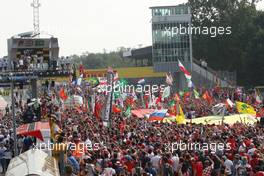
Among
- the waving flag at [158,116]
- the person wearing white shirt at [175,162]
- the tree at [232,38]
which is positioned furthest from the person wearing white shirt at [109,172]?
the tree at [232,38]

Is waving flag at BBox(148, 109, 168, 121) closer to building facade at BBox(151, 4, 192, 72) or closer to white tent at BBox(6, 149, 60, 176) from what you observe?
white tent at BBox(6, 149, 60, 176)

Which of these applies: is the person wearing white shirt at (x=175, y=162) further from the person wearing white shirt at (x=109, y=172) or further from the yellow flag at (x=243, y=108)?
the yellow flag at (x=243, y=108)

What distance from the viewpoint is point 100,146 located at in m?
20.5

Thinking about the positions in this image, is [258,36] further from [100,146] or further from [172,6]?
[100,146]

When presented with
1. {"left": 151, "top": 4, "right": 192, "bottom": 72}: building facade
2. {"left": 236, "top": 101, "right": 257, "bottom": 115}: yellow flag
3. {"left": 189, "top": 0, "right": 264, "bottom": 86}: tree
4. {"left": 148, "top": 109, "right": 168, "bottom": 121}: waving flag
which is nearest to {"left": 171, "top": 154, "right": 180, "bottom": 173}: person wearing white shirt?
{"left": 148, "top": 109, "right": 168, "bottom": 121}: waving flag

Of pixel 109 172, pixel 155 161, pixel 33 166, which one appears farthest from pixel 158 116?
pixel 33 166

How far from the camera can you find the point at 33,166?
33.3 feet

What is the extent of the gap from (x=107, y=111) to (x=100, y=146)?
15.4ft

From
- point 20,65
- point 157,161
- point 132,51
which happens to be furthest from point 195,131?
point 132,51

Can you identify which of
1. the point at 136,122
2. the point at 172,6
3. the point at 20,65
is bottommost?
the point at 136,122

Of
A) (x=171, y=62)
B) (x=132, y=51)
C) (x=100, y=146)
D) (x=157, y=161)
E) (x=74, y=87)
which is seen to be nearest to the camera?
(x=157, y=161)

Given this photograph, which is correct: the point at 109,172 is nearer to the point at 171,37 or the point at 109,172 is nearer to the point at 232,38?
the point at 232,38

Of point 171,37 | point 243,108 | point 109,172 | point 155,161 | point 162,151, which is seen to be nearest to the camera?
point 109,172

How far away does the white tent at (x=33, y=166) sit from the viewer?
9977 millimetres
